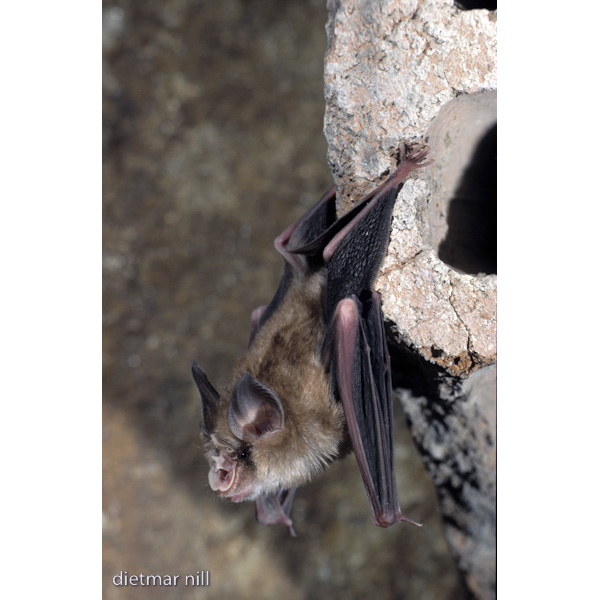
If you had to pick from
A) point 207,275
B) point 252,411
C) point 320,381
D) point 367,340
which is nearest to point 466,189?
point 367,340

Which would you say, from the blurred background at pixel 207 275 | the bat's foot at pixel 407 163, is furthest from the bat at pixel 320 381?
the blurred background at pixel 207 275

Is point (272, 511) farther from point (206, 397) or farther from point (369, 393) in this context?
point (369, 393)

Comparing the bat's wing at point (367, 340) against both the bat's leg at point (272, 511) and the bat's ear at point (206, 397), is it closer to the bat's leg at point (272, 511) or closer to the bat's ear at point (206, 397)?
the bat's ear at point (206, 397)

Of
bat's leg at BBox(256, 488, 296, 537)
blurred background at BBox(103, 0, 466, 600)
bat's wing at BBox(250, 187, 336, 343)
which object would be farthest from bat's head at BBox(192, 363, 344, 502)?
blurred background at BBox(103, 0, 466, 600)

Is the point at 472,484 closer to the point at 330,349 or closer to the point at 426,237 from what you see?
the point at 330,349

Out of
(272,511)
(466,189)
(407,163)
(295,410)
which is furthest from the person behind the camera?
(272,511)
